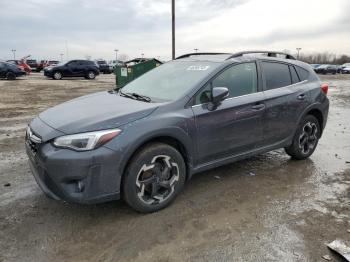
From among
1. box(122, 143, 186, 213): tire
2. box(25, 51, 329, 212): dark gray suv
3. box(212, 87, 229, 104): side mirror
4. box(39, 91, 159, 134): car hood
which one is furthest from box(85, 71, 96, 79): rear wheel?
box(122, 143, 186, 213): tire

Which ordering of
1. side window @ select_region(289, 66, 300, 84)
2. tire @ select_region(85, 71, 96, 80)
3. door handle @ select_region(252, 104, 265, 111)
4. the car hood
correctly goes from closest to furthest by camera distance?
1. the car hood
2. door handle @ select_region(252, 104, 265, 111)
3. side window @ select_region(289, 66, 300, 84)
4. tire @ select_region(85, 71, 96, 80)

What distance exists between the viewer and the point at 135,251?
10.5 feet

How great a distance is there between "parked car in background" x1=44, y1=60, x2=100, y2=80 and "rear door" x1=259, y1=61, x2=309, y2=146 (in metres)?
23.9

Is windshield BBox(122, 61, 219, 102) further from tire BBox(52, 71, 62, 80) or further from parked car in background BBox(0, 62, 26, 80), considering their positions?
tire BBox(52, 71, 62, 80)

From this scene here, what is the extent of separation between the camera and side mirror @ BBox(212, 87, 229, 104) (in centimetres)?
406

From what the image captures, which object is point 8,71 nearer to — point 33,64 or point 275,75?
point 33,64

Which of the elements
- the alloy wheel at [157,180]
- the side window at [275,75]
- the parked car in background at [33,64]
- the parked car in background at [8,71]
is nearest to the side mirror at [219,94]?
the alloy wheel at [157,180]

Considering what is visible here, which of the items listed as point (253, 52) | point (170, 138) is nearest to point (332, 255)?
point (170, 138)

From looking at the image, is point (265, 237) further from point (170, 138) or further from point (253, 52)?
point (253, 52)

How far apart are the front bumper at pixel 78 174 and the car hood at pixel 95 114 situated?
24cm

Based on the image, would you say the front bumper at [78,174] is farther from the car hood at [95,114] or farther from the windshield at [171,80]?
the windshield at [171,80]

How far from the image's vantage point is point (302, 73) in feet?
18.3

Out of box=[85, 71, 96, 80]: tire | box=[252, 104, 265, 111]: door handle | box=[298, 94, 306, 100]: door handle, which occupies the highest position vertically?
box=[298, 94, 306, 100]: door handle

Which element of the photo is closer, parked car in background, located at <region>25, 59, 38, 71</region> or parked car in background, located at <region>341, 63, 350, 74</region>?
parked car in background, located at <region>25, 59, 38, 71</region>
